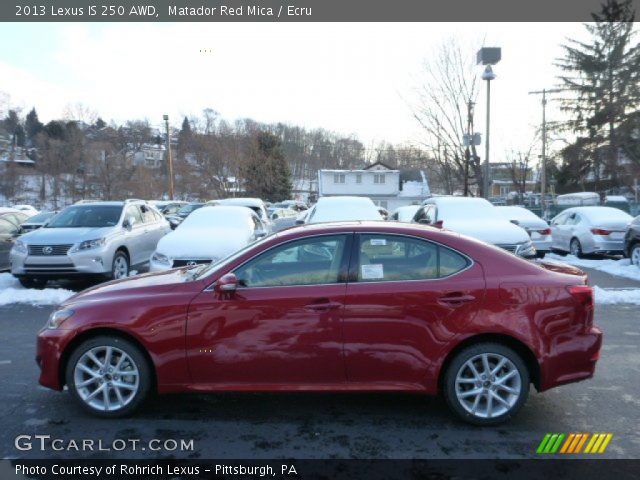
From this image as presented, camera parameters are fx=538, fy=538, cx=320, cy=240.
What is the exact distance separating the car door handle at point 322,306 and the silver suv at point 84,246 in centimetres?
708

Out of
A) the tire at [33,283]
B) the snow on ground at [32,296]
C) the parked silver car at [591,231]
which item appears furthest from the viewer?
the parked silver car at [591,231]

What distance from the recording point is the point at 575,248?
15227 millimetres

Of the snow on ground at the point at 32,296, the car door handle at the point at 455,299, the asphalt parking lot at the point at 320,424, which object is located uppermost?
the car door handle at the point at 455,299

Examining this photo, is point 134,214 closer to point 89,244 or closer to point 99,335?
point 89,244

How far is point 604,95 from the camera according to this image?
4122 cm

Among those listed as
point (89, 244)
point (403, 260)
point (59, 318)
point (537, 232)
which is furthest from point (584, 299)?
point (537, 232)

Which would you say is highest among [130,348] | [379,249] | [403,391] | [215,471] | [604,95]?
[604,95]

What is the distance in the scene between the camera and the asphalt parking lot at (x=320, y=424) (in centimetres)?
382

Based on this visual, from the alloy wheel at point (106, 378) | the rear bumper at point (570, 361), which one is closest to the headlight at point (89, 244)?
the alloy wheel at point (106, 378)

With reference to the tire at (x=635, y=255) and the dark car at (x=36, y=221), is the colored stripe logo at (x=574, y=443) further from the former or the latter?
the dark car at (x=36, y=221)

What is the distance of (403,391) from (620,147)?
140ft

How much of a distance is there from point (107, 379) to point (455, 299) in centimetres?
284

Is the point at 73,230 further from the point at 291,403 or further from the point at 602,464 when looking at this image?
the point at 602,464

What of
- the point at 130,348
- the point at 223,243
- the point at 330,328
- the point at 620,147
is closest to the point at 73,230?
the point at 223,243
